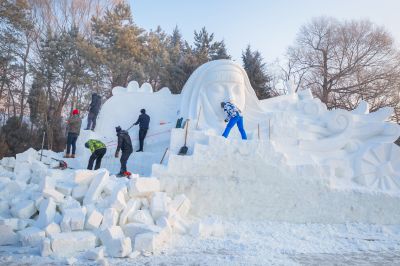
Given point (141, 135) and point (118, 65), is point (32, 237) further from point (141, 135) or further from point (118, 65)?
point (118, 65)

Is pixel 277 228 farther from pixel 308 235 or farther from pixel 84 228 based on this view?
pixel 84 228

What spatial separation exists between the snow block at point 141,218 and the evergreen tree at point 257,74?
581 inches

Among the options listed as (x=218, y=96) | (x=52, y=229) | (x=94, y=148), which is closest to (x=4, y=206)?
(x=52, y=229)

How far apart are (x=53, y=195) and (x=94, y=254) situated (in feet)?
6.58

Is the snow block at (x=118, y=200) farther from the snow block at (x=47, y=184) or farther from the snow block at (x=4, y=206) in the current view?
the snow block at (x=4, y=206)

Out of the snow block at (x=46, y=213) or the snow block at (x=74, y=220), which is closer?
the snow block at (x=74, y=220)

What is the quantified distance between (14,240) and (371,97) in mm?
18956

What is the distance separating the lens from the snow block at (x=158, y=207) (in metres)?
6.04

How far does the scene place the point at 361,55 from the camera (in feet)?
67.1

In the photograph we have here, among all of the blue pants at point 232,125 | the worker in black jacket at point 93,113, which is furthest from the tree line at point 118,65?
the blue pants at point 232,125

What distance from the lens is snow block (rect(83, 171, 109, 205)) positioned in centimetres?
619

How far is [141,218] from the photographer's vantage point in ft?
19.0

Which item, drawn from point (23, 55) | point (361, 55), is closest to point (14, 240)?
point (23, 55)

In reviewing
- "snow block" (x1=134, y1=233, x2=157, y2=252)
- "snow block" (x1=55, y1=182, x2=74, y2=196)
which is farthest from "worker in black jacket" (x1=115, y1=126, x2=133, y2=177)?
"snow block" (x1=134, y1=233, x2=157, y2=252)
